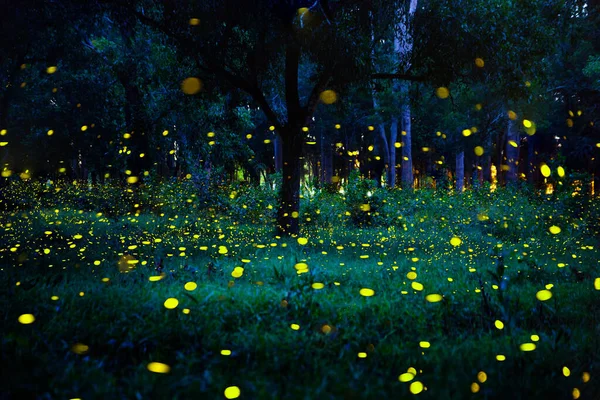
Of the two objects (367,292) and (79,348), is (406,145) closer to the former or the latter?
(367,292)

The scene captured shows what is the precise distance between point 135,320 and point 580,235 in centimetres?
927

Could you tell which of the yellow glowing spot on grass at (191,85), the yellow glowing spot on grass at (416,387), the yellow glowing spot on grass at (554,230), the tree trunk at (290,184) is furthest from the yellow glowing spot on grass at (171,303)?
the yellow glowing spot on grass at (554,230)

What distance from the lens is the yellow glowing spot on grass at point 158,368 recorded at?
3195mm

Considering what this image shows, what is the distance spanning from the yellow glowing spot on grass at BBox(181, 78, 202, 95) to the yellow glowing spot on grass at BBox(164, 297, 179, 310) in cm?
734

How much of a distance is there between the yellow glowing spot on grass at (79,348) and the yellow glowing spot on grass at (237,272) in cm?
265

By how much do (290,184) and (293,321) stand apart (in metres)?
6.35

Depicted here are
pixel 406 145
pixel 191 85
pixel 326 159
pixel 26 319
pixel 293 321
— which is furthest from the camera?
pixel 326 159

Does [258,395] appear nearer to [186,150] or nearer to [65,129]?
[186,150]

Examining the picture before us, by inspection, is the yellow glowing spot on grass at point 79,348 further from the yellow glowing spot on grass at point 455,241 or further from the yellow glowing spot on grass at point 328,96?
the yellow glowing spot on grass at point 328,96

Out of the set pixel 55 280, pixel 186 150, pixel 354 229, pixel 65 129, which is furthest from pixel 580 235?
pixel 65 129

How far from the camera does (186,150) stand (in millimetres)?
17984

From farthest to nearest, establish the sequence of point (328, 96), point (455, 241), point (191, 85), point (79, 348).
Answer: point (191, 85)
point (328, 96)
point (455, 241)
point (79, 348)

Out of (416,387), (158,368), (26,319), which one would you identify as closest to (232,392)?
(158,368)

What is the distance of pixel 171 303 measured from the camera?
15.0 ft
